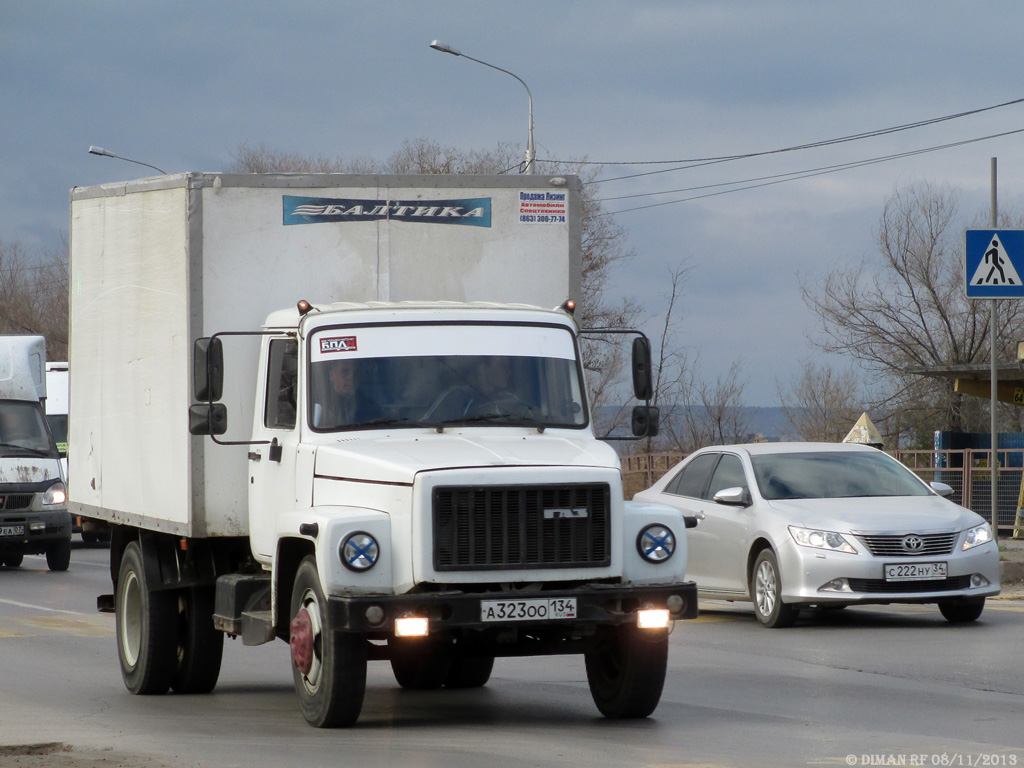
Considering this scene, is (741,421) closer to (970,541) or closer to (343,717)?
(970,541)

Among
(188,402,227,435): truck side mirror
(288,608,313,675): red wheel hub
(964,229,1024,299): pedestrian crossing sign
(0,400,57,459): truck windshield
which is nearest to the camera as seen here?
(288,608,313,675): red wheel hub

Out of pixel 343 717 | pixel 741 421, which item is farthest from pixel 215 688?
pixel 741 421

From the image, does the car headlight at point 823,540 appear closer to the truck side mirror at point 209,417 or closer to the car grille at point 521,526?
the car grille at point 521,526

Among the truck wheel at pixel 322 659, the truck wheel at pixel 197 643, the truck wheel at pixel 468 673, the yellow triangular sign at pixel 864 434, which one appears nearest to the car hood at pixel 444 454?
the truck wheel at pixel 322 659

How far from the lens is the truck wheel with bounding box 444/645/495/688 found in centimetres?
1091

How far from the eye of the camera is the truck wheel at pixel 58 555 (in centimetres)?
2336

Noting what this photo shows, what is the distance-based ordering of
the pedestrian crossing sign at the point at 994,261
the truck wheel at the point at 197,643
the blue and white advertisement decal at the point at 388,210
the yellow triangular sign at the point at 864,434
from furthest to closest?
the yellow triangular sign at the point at 864,434 < the pedestrian crossing sign at the point at 994,261 < the truck wheel at the point at 197,643 < the blue and white advertisement decal at the point at 388,210

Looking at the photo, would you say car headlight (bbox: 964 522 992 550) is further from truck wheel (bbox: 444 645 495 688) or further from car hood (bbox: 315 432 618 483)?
car hood (bbox: 315 432 618 483)

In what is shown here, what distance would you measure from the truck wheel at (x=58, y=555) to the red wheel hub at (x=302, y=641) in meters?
15.8

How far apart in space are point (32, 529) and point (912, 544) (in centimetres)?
1418

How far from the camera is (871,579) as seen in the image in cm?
1291

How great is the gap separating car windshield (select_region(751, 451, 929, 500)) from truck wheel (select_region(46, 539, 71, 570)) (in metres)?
12.4

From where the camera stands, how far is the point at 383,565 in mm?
8039

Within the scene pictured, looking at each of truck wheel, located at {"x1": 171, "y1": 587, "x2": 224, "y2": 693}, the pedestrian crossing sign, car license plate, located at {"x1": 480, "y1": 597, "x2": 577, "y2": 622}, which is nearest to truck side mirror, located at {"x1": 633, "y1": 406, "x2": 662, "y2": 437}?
car license plate, located at {"x1": 480, "y1": 597, "x2": 577, "y2": 622}
